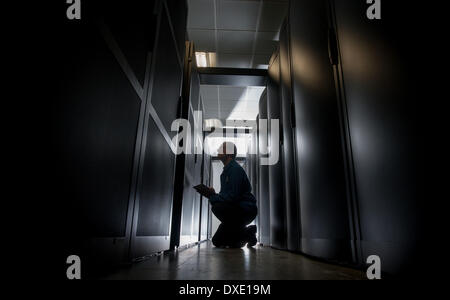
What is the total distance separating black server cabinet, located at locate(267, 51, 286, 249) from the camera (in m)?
2.81

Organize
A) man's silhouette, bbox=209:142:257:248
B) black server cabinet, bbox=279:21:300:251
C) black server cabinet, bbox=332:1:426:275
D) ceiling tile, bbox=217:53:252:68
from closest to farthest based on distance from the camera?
black server cabinet, bbox=332:1:426:275 < black server cabinet, bbox=279:21:300:251 < man's silhouette, bbox=209:142:257:248 < ceiling tile, bbox=217:53:252:68

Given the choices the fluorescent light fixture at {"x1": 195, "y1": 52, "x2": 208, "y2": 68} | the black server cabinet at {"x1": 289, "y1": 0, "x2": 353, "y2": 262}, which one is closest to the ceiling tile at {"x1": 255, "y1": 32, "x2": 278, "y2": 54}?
the fluorescent light fixture at {"x1": 195, "y1": 52, "x2": 208, "y2": 68}

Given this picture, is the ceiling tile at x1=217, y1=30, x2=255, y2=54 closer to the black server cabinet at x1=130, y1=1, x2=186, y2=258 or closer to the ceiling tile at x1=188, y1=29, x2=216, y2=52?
the ceiling tile at x1=188, y1=29, x2=216, y2=52

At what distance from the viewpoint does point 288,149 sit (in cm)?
254

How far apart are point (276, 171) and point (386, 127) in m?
2.10

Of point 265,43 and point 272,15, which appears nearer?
point 272,15

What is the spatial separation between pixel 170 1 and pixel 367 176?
1693mm

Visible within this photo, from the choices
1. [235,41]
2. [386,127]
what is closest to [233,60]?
[235,41]

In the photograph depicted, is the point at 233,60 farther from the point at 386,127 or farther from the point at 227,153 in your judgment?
the point at 386,127

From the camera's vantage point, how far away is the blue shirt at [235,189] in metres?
2.99

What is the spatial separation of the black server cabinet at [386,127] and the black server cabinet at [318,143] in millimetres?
182

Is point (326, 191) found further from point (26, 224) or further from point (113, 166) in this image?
point (26, 224)

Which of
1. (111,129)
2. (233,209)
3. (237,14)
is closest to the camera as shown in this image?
(111,129)

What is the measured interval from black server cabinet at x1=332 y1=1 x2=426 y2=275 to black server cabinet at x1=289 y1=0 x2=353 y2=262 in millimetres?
182
